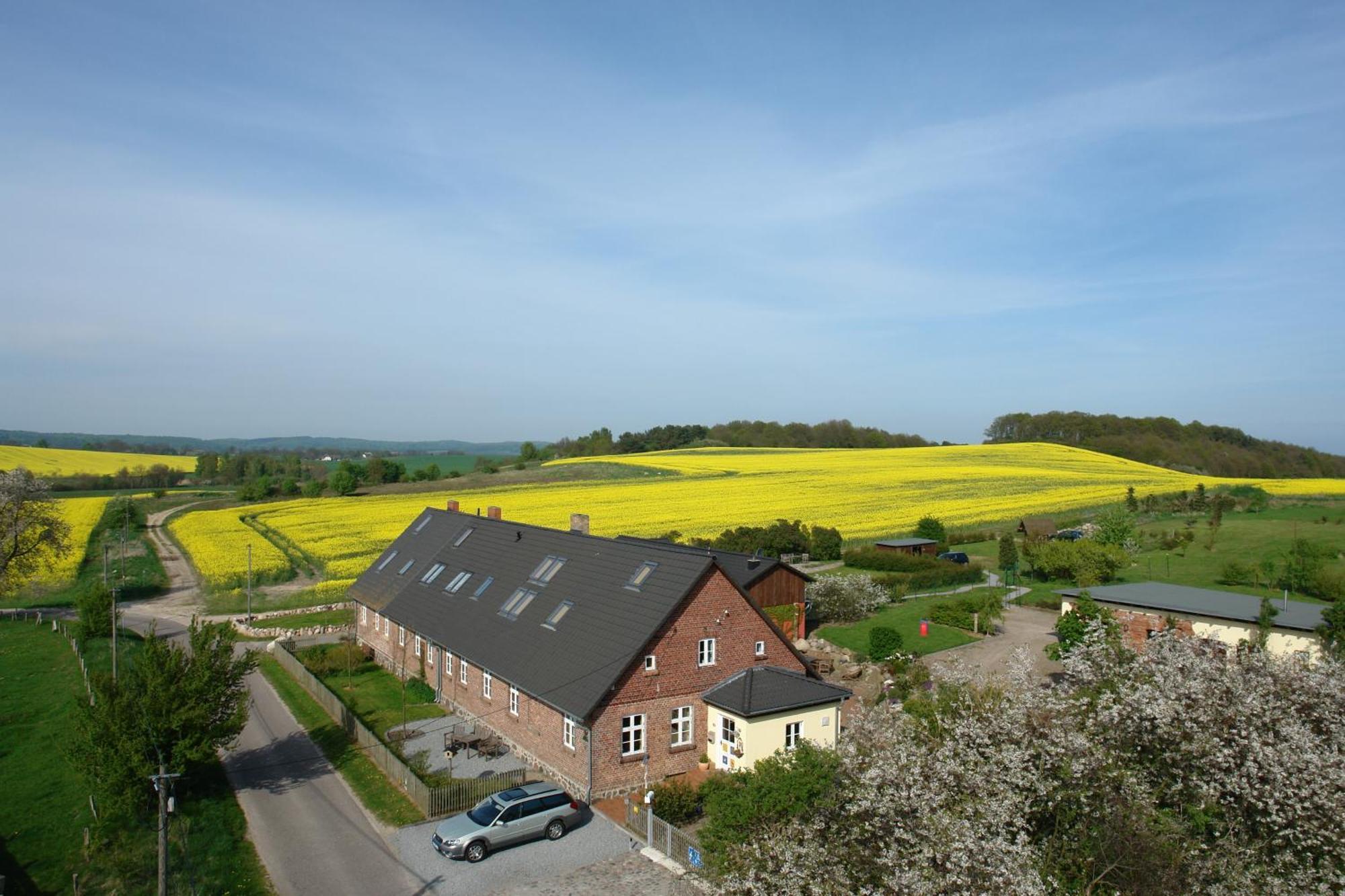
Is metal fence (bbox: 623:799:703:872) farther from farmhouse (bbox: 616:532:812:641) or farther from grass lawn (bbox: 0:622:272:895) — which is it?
farmhouse (bbox: 616:532:812:641)

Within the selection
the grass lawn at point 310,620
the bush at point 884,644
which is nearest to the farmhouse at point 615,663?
the bush at point 884,644

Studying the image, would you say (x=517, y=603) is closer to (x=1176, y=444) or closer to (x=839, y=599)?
(x=839, y=599)

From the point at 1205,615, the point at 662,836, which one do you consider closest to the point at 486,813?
the point at 662,836

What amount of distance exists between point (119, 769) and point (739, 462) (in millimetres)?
89552

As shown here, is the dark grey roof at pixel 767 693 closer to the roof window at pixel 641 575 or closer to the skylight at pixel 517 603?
the roof window at pixel 641 575

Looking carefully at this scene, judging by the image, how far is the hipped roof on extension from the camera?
2212cm

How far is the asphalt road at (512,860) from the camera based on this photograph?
17.5 metres

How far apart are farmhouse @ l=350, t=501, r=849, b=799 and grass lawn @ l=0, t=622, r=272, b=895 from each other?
24.6ft

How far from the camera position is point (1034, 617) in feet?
140

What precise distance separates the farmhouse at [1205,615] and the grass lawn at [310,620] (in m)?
37.0

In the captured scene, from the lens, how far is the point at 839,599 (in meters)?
40.3

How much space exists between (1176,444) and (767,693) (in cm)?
12553

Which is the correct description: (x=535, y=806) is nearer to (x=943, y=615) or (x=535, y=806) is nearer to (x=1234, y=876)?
(x=1234, y=876)

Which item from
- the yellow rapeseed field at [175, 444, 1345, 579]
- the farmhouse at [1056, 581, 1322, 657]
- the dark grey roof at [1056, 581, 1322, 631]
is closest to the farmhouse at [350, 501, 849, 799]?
the farmhouse at [1056, 581, 1322, 657]
